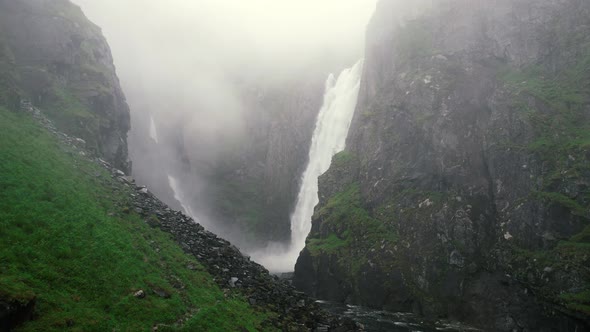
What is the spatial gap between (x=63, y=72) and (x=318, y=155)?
3749 cm

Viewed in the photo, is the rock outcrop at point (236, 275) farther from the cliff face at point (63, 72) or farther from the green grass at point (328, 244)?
the green grass at point (328, 244)

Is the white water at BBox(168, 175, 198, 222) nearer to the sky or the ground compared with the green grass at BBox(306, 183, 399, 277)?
nearer to the sky

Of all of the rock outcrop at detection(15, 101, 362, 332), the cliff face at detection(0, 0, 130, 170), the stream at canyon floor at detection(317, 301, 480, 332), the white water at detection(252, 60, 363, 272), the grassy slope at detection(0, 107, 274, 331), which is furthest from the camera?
the white water at detection(252, 60, 363, 272)

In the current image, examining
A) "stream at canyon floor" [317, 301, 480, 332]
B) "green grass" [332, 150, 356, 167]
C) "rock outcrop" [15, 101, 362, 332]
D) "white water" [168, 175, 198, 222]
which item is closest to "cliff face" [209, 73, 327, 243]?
"white water" [168, 175, 198, 222]

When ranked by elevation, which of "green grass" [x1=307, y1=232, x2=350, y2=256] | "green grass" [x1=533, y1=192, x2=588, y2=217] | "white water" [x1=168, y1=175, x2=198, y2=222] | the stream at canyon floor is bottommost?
the stream at canyon floor

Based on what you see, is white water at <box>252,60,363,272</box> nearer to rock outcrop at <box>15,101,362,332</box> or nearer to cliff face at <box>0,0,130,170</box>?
cliff face at <box>0,0,130,170</box>

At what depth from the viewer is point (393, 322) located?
29531 mm

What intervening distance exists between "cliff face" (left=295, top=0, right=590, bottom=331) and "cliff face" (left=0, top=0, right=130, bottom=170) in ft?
88.1

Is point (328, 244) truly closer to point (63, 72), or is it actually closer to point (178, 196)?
point (63, 72)

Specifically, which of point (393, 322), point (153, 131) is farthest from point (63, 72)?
point (393, 322)

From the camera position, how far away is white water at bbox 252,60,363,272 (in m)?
63.0

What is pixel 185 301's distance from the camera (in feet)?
56.0

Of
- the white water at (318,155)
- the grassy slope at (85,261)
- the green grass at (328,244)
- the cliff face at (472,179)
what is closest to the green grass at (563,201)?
the cliff face at (472,179)

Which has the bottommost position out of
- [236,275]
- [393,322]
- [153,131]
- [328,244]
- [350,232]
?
[393,322]
